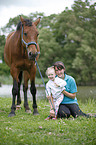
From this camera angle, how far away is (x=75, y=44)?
30.8m

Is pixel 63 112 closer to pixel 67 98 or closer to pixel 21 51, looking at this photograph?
pixel 67 98

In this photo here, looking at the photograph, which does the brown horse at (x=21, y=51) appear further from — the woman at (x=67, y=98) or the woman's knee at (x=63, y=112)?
the woman's knee at (x=63, y=112)

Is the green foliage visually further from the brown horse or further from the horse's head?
the horse's head

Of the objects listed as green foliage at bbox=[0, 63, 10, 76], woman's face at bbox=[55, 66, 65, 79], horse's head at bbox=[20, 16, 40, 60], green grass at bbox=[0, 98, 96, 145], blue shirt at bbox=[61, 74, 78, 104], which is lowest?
green foliage at bbox=[0, 63, 10, 76]

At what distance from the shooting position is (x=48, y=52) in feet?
103

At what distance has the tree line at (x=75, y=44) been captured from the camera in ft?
87.4

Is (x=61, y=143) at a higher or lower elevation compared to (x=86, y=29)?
lower

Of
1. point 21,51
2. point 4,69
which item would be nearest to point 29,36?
point 21,51

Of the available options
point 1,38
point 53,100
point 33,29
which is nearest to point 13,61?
point 33,29

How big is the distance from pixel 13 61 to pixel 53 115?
75.7 inches

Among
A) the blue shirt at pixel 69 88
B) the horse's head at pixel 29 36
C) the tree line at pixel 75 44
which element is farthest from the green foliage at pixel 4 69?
the blue shirt at pixel 69 88

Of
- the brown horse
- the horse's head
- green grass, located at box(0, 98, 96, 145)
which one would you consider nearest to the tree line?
the brown horse

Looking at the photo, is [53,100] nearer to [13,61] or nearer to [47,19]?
[13,61]

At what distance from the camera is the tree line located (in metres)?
26.6
